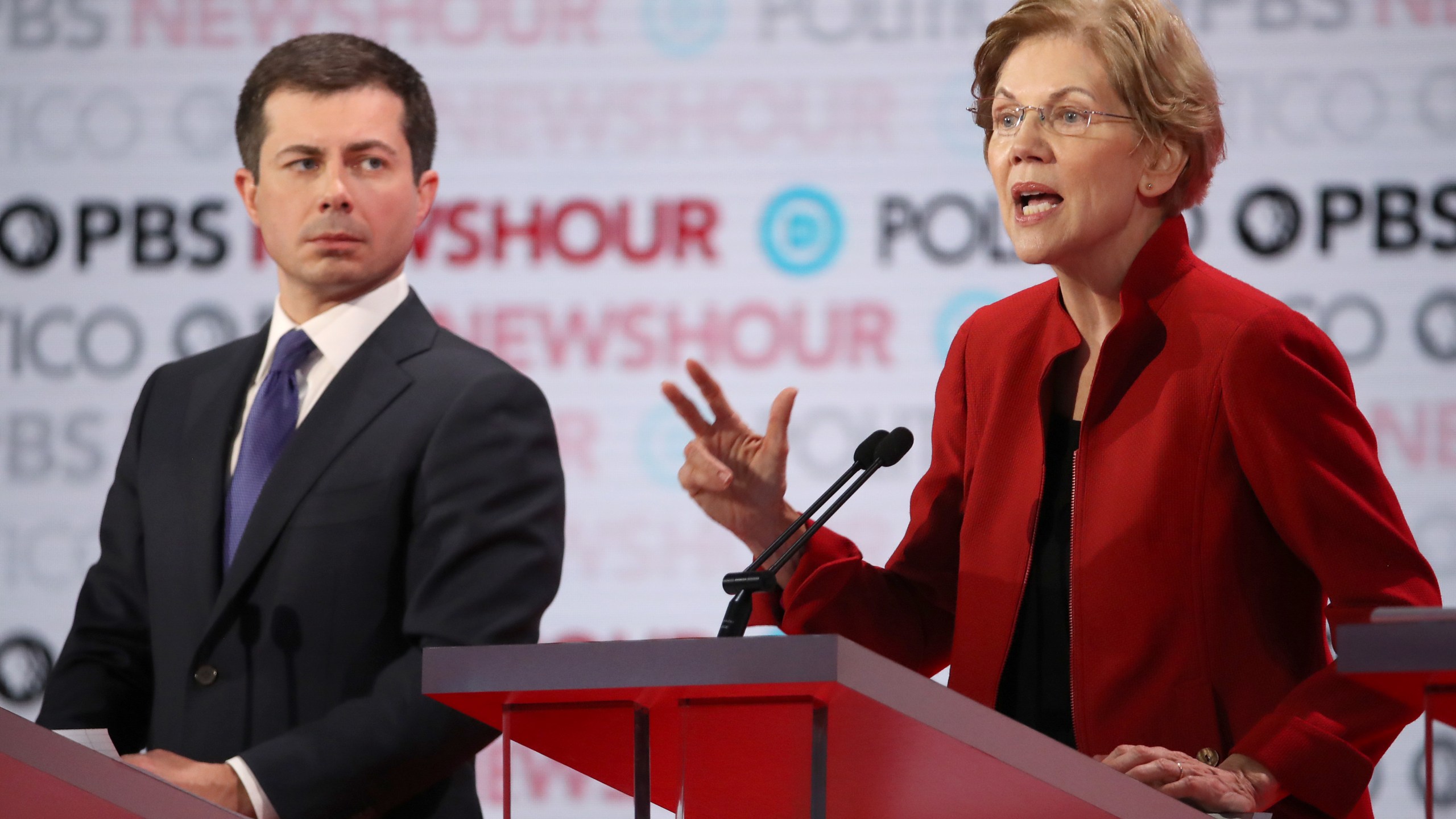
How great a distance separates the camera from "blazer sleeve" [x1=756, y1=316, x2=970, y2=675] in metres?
2.33

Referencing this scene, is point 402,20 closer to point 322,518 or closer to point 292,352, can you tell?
point 292,352

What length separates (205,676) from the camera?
272 cm

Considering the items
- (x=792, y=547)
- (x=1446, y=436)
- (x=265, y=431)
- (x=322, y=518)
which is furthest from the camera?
(x=1446, y=436)

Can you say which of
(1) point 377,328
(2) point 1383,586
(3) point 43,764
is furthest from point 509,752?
(1) point 377,328

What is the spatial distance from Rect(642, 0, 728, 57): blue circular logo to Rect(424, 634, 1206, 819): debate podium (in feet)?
7.72

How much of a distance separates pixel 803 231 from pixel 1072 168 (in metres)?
1.44

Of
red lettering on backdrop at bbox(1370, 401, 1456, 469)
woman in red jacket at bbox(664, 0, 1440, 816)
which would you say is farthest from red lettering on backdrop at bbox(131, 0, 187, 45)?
red lettering on backdrop at bbox(1370, 401, 1456, 469)

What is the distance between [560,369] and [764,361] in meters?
0.44

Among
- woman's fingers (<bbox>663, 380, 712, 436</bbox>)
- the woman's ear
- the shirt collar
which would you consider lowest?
woman's fingers (<bbox>663, 380, 712, 436</bbox>)

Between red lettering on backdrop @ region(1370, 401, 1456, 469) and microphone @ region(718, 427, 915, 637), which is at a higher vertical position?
microphone @ region(718, 427, 915, 637)

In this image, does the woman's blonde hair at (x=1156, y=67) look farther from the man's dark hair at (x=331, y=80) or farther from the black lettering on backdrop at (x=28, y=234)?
the black lettering on backdrop at (x=28, y=234)

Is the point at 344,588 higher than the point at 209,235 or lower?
lower

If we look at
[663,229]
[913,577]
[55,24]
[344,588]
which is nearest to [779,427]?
[913,577]

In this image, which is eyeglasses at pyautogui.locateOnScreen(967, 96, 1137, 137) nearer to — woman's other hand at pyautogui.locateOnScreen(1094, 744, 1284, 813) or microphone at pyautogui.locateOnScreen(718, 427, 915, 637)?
microphone at pyautogui.locateOnScreen(718, 427, 915, 637)
